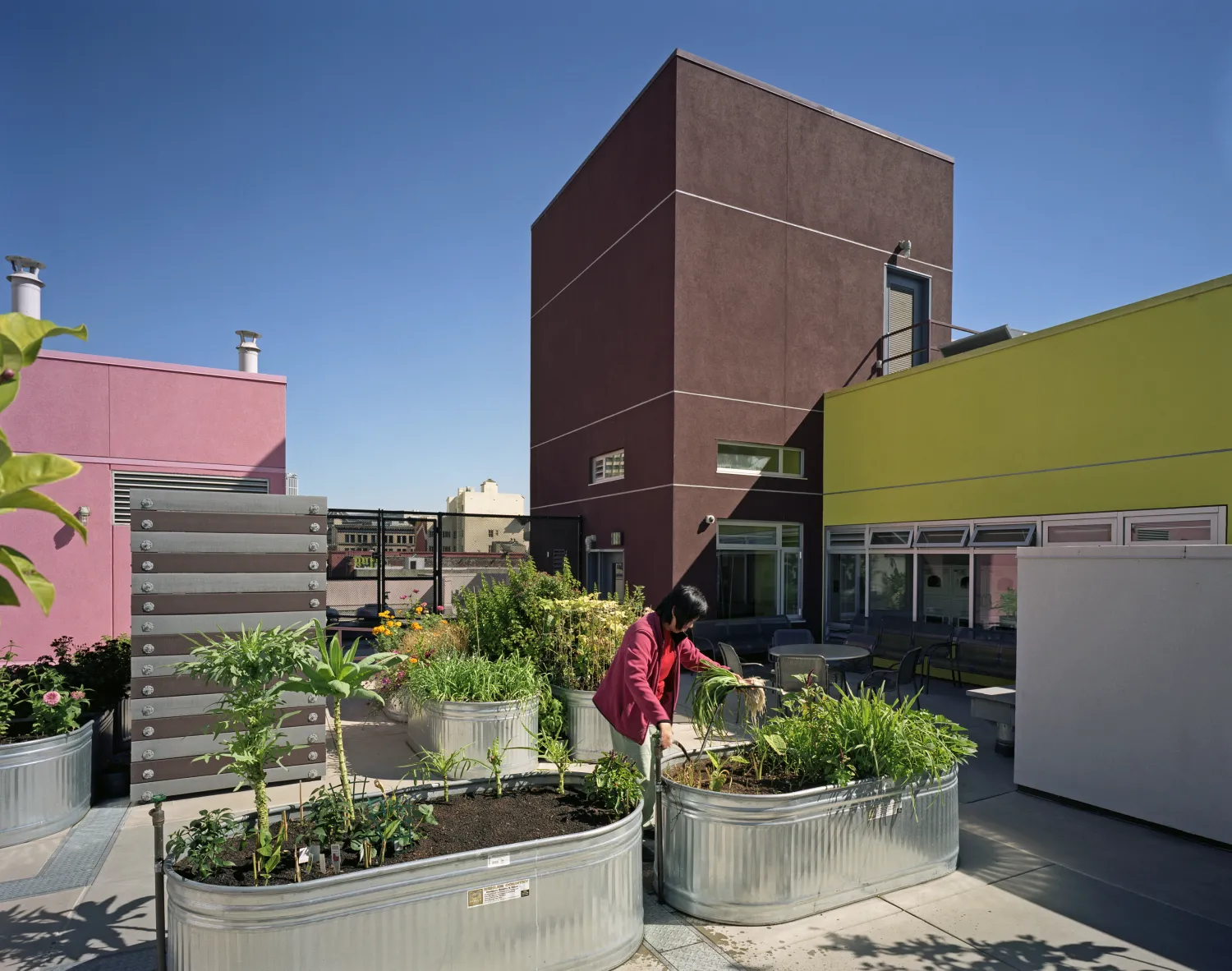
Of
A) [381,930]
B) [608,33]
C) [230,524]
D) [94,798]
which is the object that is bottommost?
[94,798]

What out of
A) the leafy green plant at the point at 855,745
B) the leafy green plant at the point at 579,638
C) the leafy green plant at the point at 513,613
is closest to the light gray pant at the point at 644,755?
the leafy green plant at the point at 855,745

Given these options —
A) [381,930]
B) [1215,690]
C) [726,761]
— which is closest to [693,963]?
[726,761]

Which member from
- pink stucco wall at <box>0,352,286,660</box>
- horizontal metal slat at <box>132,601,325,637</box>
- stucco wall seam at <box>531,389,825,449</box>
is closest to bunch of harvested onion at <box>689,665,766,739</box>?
horizontal metal slat at <box>132,601,325,637</box>

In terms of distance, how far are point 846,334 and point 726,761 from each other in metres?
10.8

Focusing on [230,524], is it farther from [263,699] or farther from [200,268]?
[200,268]

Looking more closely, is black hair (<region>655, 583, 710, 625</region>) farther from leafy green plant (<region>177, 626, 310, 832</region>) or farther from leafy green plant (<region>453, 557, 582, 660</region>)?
leafy green plant (<region>453, 557, 582, 660</region>)

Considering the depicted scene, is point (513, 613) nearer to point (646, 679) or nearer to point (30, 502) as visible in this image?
point (646, 679)

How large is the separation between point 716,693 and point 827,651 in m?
4.63

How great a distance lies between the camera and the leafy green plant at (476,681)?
6.62 metres

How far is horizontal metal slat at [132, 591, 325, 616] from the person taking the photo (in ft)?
18.7

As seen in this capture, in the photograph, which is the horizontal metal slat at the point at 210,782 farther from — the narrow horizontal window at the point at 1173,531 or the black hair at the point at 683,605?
the narrow horizontal window at the point at 1173,531

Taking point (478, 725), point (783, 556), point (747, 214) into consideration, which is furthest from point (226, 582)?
point (747, 214)

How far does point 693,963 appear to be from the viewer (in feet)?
11.9

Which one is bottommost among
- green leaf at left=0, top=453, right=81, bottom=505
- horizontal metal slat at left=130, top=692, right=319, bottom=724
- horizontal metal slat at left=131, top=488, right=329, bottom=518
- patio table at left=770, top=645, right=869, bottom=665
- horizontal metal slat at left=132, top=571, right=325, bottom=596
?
patio table at left=770, top=645, right=869, bottom=665
